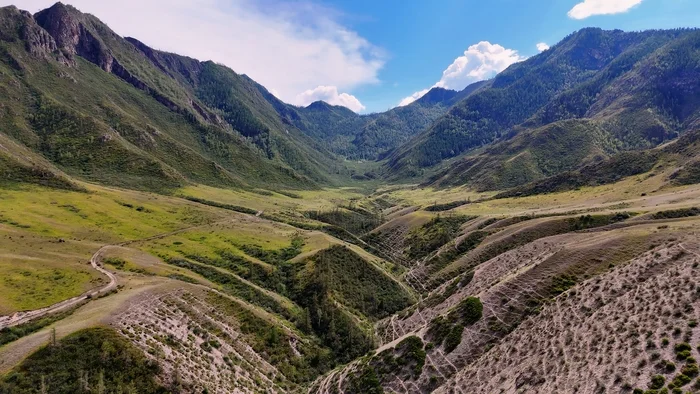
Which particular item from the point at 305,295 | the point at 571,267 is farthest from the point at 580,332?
the point at 305,295

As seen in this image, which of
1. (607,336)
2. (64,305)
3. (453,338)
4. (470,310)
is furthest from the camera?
(64,305)

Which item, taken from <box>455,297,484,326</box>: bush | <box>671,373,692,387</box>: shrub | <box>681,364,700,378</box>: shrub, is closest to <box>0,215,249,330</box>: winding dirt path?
<box>455,297,484,326</box>: bush

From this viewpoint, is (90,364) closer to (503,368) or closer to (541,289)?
(503,368)

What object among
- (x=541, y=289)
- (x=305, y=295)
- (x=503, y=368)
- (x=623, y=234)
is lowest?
(x=305, y=295)

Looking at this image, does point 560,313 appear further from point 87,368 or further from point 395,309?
point 87,368

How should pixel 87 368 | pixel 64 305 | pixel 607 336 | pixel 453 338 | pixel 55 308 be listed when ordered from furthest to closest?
pixel 64 305, pixel 55 308, pixel 453 338, pixel 87 368, pixel 607 336

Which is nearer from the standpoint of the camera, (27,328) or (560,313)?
(560,313)

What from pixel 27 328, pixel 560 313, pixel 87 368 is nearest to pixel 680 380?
pixel 560 313

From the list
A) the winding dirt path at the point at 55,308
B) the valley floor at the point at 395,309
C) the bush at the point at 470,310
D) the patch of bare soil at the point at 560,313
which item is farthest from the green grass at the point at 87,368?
the bush at the point at 470,310

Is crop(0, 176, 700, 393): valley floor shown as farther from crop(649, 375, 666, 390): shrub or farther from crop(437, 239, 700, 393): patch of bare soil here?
crop(649, 375, 666, 390): shrub

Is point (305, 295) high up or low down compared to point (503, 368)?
down

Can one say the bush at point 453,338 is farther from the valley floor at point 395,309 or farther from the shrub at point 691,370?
the shrub at point 691,370
